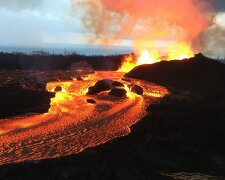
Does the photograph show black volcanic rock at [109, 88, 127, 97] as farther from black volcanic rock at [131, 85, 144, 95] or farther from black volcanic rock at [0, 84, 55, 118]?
black volcanic rock at [0, 84, 55, 118]

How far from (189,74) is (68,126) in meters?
38.3

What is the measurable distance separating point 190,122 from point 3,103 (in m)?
19.9

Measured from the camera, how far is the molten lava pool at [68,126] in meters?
29.3

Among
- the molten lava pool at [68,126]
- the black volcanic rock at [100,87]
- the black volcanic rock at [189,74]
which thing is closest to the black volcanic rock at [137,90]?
the molten lava pool at [68,126]

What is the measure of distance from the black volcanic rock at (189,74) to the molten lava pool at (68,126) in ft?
43.7

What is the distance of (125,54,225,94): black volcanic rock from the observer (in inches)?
2633

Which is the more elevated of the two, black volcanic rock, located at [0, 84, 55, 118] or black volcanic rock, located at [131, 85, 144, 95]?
black volcanic rock, located at [131, 85, 144, 95]

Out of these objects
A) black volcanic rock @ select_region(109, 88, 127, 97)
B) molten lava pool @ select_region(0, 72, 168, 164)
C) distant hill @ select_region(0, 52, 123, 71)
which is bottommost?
molten lava pool @ select_region(0, 72, 168, 164)

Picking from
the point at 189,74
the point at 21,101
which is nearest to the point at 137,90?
the point at 189,74

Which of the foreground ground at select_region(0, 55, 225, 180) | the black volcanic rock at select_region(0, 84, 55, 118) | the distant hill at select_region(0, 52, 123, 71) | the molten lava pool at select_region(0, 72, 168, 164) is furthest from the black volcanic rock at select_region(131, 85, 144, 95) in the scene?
the distant hill at select_region(0, 52, 123, 71)

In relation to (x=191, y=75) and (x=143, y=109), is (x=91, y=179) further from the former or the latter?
(x=191, y=75)

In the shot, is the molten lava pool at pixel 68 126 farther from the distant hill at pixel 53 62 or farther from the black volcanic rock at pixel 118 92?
the distant hill at pixel 53 62

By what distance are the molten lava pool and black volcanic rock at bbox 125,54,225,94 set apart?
525 inches

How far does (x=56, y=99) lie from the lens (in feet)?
172
